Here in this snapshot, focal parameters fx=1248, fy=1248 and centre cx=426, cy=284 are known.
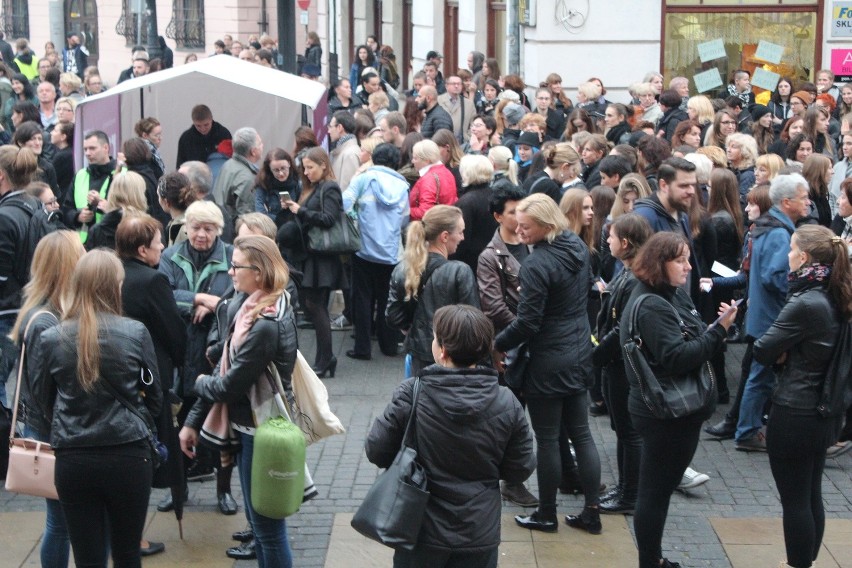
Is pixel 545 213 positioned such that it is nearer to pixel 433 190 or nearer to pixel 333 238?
pixel 333 238

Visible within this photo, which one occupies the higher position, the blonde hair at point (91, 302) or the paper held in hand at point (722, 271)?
the blonde hair at point (91, 302)

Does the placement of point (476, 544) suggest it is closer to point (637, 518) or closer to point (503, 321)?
point (637, 518)

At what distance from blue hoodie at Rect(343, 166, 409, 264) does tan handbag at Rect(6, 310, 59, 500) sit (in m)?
4.85

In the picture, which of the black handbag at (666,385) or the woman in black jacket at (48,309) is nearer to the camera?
the woman in black jacket at (48,309)

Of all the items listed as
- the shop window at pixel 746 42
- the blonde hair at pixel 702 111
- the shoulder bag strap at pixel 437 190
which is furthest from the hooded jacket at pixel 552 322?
the shop window at pixel 746 42

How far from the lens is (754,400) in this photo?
26.5 ft

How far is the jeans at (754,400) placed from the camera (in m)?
8.00

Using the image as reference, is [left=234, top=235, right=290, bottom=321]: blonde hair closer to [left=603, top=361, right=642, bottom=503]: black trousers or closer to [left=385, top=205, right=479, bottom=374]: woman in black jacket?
[left=385, top=205, right=479, bottom=374]: woman in black jacket

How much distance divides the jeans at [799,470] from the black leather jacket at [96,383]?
285 cm

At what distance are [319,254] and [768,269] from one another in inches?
137

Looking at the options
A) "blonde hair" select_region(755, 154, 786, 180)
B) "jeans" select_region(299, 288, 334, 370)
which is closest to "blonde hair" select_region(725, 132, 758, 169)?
"blonde hair" select_region(755, 154, 786, 180)

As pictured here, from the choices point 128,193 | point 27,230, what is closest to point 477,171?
point 128,193

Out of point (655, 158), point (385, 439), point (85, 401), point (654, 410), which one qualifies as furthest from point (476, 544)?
point (655, 158)

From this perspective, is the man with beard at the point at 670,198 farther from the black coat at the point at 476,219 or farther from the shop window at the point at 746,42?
the shop window at the point at 746,42
